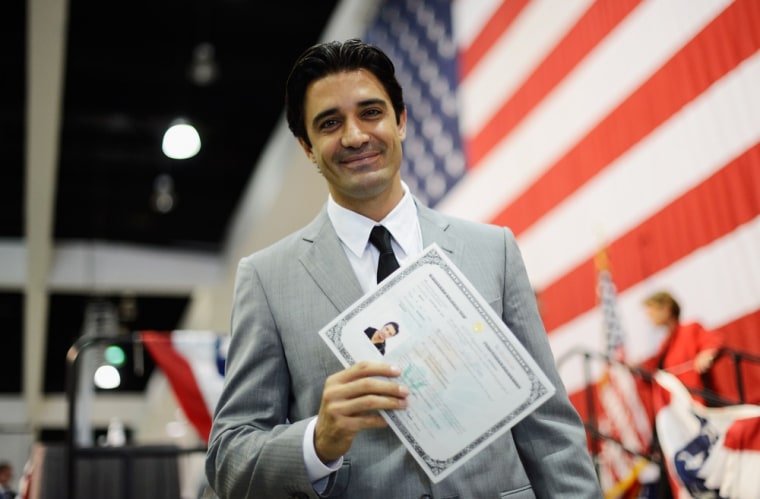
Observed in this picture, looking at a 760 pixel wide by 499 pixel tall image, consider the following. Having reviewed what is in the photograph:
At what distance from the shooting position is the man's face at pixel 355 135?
173 centimetres

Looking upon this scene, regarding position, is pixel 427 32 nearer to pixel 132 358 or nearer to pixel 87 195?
pixel 87 195

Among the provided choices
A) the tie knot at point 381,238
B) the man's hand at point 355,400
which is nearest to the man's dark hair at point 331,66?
the tie knot at point 381,238

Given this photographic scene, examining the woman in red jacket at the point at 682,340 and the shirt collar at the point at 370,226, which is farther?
the woman in red jacket at the point at 682,340

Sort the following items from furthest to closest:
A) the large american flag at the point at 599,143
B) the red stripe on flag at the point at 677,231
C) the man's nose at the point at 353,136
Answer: the large american flag at the point at 599,143 < the red stripe on flag at the point at 677,231 < the man's nose at the point at 353,136

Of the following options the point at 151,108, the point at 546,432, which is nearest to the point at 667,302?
the point at 546,432

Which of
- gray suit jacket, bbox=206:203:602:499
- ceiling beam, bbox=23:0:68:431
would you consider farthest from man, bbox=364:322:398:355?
ceiling beam, bbox=23:0:68:431

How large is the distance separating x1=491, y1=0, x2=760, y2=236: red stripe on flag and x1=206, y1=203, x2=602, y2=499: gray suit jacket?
4.21 meters

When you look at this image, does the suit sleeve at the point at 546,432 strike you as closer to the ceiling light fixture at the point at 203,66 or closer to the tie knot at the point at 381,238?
the tie knot at the point at 381,238

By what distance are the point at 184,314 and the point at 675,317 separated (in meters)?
15.3

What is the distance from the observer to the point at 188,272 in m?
15.7

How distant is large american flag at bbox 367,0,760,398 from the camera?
5.51 meters

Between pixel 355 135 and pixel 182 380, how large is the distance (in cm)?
345

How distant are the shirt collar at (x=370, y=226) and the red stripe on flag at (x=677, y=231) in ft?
13.2

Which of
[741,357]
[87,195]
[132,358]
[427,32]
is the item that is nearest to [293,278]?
[741,357]
